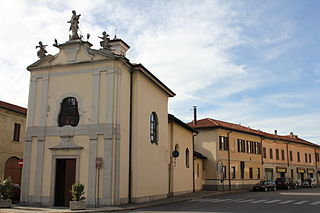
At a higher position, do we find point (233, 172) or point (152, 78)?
point (152, 78)

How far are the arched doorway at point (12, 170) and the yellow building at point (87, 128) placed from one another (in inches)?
400

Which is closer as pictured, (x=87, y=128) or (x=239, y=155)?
(x=87, y=128)

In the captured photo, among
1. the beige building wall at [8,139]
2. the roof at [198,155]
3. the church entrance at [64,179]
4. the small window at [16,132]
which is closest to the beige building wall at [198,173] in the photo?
the roof at [198,155]

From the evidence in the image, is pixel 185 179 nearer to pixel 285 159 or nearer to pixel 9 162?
pixel 9 162

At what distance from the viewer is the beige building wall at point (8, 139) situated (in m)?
27.7

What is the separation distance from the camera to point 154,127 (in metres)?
23.3

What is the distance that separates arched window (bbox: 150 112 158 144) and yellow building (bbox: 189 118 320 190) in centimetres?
1368

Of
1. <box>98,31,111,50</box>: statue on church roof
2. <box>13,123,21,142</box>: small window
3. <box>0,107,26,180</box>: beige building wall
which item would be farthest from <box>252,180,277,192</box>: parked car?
<box>98,31,111,50</box>: statue on church roof

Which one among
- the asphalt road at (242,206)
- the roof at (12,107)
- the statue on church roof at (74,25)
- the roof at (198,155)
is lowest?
the asphalt road at (242,206)

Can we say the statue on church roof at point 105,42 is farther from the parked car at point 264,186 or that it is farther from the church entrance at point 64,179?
the parked car at point 264,186

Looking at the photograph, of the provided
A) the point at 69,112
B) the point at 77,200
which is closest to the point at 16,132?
the point at 69,112

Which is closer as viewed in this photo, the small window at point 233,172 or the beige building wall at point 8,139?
the beige building wall at point 8,139

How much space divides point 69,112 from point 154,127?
6.00m

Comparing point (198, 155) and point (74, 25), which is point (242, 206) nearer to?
point (74, 25)
